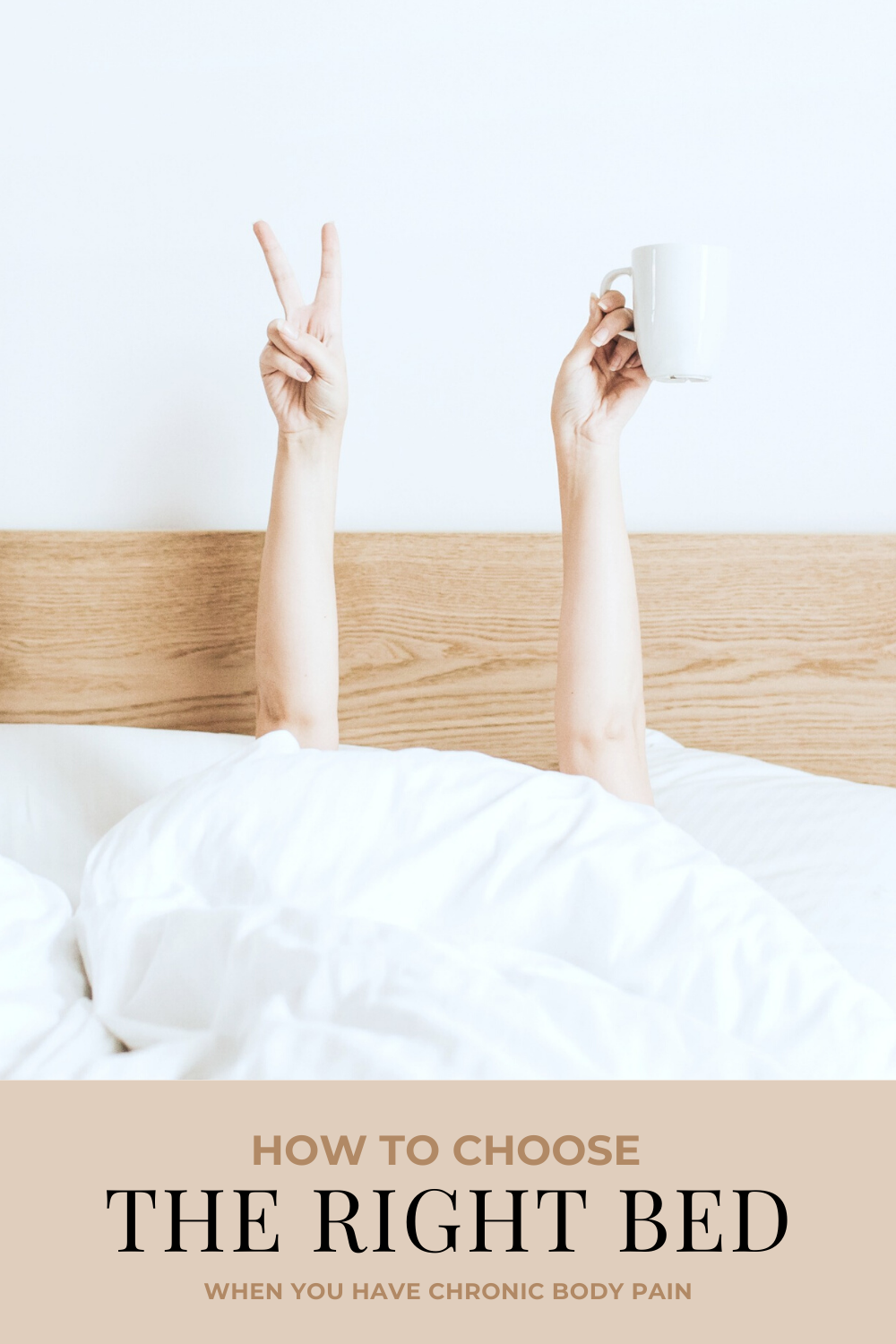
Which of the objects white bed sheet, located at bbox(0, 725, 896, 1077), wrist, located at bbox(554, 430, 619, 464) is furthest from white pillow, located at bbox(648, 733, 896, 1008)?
wrist, located at bbox(554, 430, 619, 464)

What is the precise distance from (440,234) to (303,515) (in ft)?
1.34

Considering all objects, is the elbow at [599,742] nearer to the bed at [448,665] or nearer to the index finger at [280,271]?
the bed at [448,665]

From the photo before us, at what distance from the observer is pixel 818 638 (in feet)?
3.91

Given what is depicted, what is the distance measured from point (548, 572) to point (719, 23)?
661 millimetres

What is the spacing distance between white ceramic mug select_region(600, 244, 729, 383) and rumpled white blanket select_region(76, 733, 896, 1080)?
375mm

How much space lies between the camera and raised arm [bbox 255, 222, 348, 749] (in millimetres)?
1070

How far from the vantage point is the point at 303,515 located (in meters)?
1.08

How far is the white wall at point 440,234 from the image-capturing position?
1.22 metres

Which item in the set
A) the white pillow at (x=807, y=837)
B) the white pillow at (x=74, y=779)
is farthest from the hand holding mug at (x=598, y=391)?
the white pillow at (x=74, y=779)

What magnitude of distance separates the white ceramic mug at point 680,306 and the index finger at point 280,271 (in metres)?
0.38

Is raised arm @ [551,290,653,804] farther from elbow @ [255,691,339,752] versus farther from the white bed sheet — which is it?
elbow @ [255,691,339,752]
